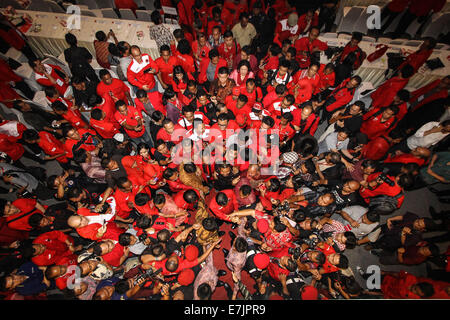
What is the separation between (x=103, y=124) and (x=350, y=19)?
27.6ft

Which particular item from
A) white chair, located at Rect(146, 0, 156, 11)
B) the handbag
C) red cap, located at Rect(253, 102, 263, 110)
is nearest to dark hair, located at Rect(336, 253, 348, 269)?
red cap, located at Rect(253, 102, 263, 110)

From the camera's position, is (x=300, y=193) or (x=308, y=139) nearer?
(x=300, y=193)

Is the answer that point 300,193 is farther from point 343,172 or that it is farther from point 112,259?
point 112,259

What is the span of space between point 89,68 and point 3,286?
499 cm

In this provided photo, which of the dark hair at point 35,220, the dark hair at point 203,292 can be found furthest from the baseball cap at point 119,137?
the dark hair at point 203,292

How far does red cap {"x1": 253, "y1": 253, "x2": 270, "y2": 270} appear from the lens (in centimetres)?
328

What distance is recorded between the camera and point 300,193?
Answer: 4.01m

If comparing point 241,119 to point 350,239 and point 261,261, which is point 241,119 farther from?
point 350,239

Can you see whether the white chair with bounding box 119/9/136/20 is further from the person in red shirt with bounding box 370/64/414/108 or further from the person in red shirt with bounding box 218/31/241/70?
the person in red shirt with bounding box 370/64/414/108

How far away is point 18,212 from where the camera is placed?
3.64 metres

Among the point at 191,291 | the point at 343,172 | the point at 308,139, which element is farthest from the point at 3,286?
the point at 343,172

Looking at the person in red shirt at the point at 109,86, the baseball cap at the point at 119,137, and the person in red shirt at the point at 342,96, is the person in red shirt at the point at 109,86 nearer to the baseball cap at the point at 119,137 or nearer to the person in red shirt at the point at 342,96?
the baseball cap at the point at 119,137

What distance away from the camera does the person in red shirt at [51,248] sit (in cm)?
333

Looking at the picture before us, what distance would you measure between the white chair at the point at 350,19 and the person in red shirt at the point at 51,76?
28.8 ft
